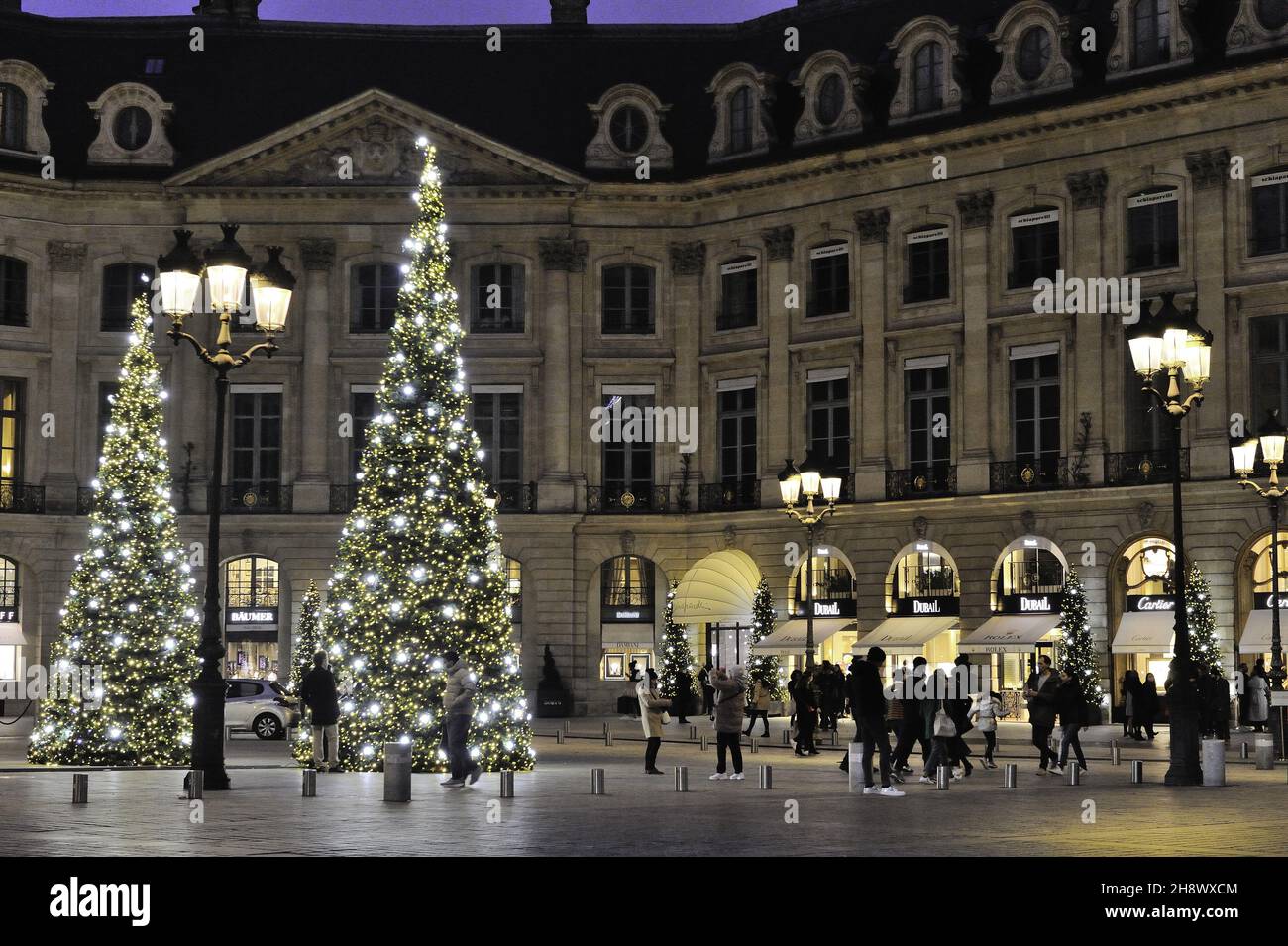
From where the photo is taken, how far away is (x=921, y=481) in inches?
2174

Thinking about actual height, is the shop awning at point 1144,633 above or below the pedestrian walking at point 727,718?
above

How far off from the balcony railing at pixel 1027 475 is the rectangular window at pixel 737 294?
9.04m

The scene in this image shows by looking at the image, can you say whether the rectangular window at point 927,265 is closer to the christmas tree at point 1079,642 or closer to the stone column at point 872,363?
the stone column at point 872,363

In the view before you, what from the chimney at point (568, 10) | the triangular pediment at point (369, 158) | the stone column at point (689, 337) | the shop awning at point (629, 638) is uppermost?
the chimney at point (568, 10)

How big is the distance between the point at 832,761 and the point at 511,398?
26716 millimetres

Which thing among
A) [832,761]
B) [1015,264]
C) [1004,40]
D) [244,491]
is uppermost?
[1004,40]

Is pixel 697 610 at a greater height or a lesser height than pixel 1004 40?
lesser

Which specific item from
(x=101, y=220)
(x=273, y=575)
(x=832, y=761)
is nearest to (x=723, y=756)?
(x=832, y=761)

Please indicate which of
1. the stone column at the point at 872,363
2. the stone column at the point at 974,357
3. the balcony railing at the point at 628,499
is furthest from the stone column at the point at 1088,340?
the balcony railing at the point at 628,499

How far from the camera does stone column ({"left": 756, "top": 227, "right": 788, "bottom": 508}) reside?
5819 centimetres

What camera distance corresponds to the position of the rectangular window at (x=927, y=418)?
55.2 metres

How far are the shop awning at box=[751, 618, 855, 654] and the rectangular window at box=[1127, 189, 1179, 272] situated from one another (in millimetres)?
11907
